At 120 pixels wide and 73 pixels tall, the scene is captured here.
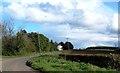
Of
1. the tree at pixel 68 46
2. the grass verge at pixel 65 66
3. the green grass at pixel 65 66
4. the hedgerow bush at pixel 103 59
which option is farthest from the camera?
the tree at pixel 68 46

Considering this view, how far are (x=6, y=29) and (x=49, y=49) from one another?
77.0ft

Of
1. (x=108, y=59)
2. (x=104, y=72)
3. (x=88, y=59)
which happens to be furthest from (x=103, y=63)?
(x=104, y=72)

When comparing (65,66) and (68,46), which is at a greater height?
(65,66)

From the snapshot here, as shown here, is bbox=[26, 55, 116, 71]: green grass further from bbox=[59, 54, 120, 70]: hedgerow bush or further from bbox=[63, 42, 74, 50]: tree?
bbox=[63, 42, 74, 50]: tree

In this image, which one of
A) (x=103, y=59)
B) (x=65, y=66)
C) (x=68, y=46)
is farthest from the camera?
(x=68, y=46)

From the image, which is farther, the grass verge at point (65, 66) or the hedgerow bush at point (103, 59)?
the hedgerow bush at point (103, 59)

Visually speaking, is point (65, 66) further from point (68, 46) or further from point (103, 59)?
point (68, 46)

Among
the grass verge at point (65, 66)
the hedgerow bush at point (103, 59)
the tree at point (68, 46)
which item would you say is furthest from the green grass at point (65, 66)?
the tree at point (68, 46)

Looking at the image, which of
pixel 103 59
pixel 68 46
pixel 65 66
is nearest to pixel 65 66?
pixel 65 66

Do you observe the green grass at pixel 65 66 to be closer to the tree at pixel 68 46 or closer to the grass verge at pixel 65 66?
the grass verge at pixel 65 66

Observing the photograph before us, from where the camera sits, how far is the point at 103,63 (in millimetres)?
37500

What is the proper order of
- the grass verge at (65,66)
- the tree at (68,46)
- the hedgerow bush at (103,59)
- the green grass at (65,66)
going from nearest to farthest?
the grass verge at (65,66), the green grass at (65,66), the hedgerow bush at (103,59), the tree at (68,46)

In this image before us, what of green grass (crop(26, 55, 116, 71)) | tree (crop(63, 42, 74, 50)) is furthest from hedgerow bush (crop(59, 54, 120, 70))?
tree (crop(63, 42, 74, 50))

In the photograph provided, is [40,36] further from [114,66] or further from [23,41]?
[114,66]
